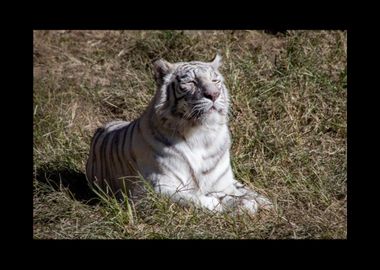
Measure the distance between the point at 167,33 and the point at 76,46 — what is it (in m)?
1.39

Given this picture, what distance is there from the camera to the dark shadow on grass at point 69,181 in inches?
237

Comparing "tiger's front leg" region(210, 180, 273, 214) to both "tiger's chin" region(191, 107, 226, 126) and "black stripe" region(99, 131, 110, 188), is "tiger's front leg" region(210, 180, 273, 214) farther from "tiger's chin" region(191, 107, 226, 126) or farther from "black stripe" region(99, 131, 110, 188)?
"black stripe" region(99, 131, 110, 188)

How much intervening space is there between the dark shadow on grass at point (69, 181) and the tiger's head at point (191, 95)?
94 cm

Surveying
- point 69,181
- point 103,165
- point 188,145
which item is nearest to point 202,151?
point 188,145

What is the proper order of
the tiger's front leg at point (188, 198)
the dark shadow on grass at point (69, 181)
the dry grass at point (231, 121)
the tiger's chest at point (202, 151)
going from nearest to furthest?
the dry grass at point (231, 121)
the tiger's front leg at point (188, 198)
the tiger's chest at point (202, 151)
the dark shadow on grass at point (69, 181)

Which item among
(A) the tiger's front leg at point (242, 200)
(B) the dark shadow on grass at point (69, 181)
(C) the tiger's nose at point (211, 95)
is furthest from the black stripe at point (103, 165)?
(C) the tiger's nose at point (211, 95)

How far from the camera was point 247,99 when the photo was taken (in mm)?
7105

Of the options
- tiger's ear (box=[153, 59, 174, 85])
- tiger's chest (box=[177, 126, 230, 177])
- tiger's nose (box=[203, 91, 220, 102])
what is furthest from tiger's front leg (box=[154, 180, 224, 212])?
tiger's ear (box=[153, 59, 174, 85])

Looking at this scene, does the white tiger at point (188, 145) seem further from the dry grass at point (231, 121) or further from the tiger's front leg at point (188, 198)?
the dry grass at point (231, 121)

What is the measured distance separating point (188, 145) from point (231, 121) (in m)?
1.44

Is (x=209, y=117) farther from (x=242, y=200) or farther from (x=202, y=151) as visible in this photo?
(x=242, y=200)

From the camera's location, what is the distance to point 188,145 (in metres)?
5.46

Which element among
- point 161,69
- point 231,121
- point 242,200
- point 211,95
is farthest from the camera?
point 231,121

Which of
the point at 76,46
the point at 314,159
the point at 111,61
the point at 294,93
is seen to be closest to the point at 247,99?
the point at 294,93
